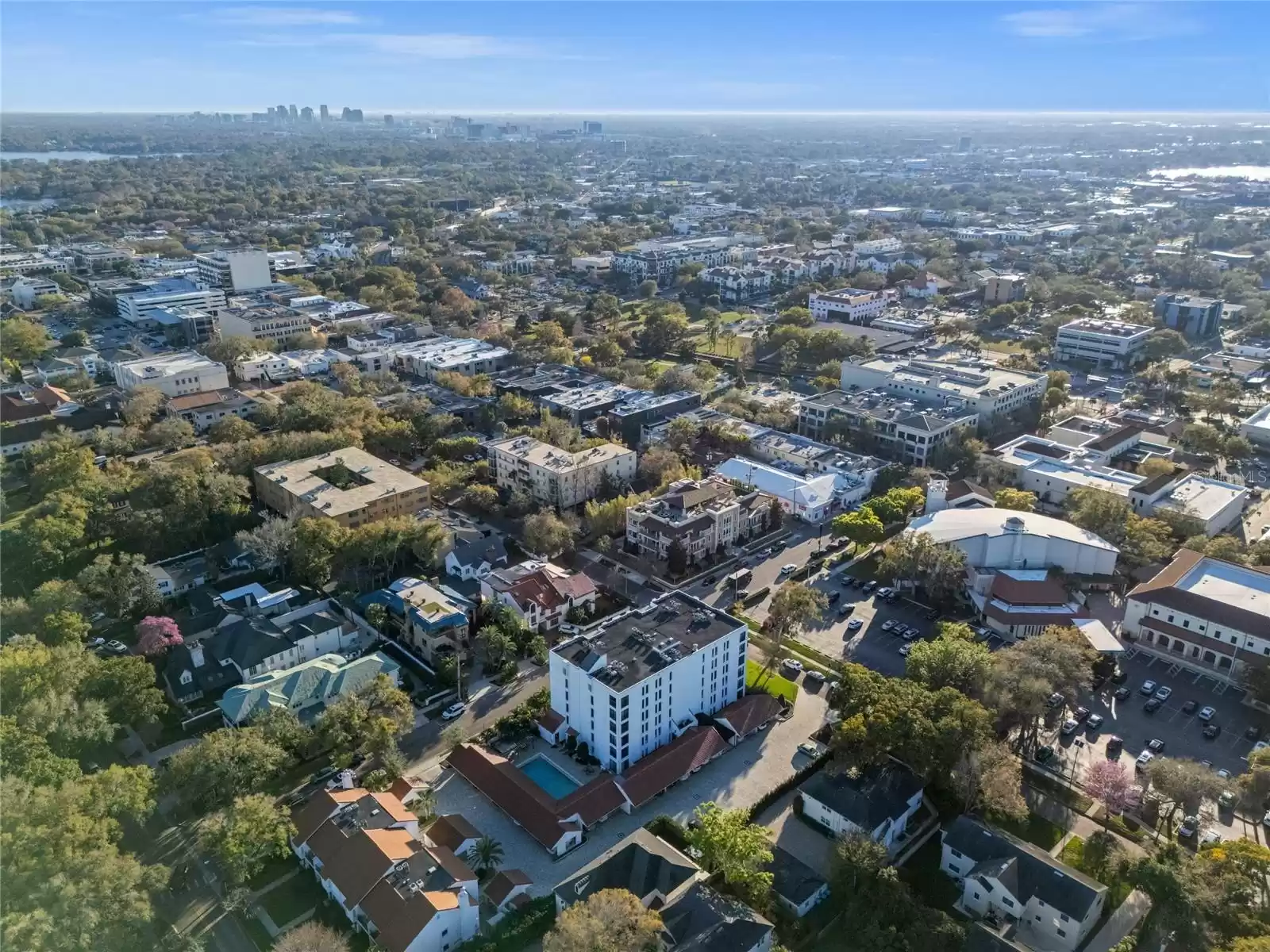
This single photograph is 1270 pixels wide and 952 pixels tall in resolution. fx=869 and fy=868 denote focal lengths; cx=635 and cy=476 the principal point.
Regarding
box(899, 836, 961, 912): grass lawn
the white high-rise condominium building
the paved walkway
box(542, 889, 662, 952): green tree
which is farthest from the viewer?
the white high-rise condominium building

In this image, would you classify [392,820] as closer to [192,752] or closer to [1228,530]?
[192,752]

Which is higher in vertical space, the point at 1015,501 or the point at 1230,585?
the point at 1230,585

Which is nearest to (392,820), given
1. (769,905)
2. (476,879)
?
(476,879)

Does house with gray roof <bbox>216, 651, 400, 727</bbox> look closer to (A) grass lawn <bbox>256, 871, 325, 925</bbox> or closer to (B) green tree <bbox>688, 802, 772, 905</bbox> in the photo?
(A) grass lawn <bbox>256, 871, 325, 925</bbox>

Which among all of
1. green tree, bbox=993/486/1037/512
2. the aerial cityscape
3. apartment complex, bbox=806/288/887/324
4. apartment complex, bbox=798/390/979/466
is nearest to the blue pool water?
the aerial cityscape

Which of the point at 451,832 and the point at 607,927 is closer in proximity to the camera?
the point at 607,927

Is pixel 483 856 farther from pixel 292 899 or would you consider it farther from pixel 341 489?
pixel 341 489

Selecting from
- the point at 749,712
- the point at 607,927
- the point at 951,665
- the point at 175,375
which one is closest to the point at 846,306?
the point at 175,375
